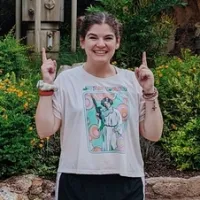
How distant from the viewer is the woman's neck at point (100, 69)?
88.0 inches

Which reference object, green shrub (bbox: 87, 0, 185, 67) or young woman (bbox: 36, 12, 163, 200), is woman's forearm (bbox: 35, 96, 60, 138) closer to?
young woman (bbox: 36, 12, 163, 200)

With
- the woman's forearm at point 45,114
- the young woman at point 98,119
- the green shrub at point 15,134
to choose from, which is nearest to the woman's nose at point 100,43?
the young woman at point 98,119

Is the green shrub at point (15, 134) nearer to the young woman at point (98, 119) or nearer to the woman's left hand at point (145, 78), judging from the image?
the young woman at point (98, 119)

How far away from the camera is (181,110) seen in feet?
18.4

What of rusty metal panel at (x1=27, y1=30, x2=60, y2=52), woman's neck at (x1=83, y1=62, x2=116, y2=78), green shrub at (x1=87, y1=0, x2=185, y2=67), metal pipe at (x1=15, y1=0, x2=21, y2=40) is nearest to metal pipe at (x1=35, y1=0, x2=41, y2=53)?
rusty metal panel at (x1=27, y1=30, x2=60, y2=52)

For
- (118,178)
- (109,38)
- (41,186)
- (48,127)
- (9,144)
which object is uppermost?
(109,38)

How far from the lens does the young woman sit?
84.9 inches

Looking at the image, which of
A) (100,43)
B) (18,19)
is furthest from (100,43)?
(18,19)

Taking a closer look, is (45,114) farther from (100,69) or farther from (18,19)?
(18,19)

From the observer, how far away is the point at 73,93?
7.22 ft

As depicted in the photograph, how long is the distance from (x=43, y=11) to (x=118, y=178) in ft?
19.1

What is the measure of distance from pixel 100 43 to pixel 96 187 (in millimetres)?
570

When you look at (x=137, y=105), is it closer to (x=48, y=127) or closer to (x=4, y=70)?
(x=48, y=127)

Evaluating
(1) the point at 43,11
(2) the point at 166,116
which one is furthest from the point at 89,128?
(1) the point at 43,11
